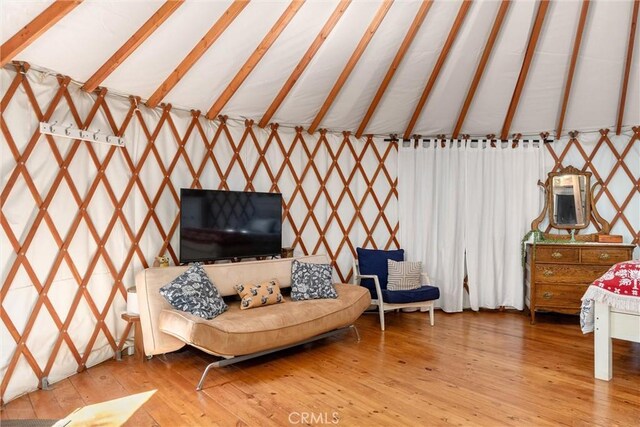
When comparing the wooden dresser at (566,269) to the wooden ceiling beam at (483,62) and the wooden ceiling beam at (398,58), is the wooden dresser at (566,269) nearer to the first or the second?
the wooden ceiling beam at (483,62)

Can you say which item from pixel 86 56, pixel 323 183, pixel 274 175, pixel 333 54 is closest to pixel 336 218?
pixel 323 183

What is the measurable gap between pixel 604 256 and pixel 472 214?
53.4 inches

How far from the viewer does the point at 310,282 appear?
3.85m

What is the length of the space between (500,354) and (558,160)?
8.63 ft

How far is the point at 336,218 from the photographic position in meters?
4.84

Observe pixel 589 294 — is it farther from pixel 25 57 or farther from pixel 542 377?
pixel 25 57

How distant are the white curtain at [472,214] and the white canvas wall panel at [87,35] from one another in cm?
340

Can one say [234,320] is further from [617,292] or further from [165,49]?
[617,292]

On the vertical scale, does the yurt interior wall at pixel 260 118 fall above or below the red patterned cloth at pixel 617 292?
above

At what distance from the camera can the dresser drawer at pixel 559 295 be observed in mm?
4301

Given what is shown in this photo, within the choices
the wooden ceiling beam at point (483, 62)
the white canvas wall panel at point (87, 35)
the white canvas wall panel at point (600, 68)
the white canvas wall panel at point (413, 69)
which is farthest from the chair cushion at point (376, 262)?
the white canvas wall panel at point (87, 35)

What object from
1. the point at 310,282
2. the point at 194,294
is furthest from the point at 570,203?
the point at 194,294
